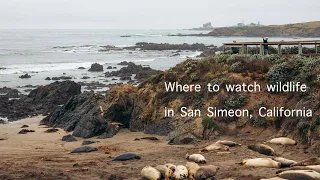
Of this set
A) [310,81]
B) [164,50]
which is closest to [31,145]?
[310,81]

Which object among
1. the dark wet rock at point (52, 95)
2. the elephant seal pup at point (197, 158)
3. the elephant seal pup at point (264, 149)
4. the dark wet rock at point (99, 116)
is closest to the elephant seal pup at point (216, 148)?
the elephant seal pup at point (264, 149)

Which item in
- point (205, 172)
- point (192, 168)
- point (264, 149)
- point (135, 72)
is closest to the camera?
point (205, 172)

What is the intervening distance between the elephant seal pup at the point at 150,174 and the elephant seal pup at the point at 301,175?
3385 mm

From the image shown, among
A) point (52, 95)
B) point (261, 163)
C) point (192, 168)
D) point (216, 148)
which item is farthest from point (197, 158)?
point (52, 95)

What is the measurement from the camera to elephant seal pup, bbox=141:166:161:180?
1214 centimetres

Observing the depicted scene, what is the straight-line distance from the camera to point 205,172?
40.0 feet

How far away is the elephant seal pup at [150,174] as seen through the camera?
12.1 meters

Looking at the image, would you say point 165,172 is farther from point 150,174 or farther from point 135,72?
point 135,72

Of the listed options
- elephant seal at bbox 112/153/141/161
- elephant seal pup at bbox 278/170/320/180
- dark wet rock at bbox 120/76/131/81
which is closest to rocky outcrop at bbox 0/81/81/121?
dark wet rock at bbox 120/76/131/81

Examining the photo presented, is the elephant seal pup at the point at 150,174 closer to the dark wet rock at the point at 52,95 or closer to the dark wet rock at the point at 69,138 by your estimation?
the dark wet rock at the point at 69,138

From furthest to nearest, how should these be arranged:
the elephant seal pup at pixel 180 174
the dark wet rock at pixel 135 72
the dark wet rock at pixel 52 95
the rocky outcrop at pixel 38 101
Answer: the dark wet rock at pixel 135 72 → the dark wet rock at pixel 52 95 → the rocky outcrop at pixel 38 101 → the elephant seal pup at pixel 180 174

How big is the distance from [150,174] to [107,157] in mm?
3583

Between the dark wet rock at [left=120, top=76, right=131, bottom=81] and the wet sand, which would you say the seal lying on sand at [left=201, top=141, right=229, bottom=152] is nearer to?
the wet sand

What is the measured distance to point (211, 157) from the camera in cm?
1466
